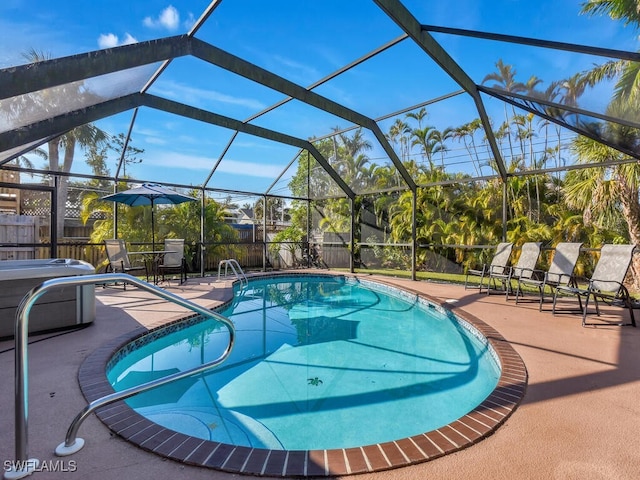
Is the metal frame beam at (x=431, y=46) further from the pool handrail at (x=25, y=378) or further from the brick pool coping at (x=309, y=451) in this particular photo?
the brick pool coping at (x=309, y=451)

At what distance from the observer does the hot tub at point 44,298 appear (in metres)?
3.92

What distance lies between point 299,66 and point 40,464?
630 centimetres

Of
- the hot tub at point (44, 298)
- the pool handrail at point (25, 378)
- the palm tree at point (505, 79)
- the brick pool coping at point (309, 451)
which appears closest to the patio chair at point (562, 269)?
the palm tree at point (505, 79)

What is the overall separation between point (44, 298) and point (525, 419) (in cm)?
520

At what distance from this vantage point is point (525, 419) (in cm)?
239

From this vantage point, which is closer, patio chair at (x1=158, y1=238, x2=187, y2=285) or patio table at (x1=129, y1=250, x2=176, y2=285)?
patio table at (x1=129, y1=250, x2=176, y2=285)

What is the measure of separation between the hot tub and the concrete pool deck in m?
0.18

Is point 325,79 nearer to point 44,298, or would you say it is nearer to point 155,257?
point 44,298

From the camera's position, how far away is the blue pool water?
287 centimetres

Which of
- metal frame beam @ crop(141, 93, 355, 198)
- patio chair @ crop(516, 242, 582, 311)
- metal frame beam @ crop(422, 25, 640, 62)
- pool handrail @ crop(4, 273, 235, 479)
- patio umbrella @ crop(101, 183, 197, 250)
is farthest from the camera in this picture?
patio umbrella @ crop(101, 183, 197, 250)

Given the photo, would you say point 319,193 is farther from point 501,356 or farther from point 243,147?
point 501,356

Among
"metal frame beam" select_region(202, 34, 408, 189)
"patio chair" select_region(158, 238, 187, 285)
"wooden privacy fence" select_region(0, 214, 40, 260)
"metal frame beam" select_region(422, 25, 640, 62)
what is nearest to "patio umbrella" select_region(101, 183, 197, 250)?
"patio chair" select_region(158, 238, 187, 285)

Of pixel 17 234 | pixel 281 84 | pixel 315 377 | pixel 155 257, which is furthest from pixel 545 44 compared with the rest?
pixel 17 234

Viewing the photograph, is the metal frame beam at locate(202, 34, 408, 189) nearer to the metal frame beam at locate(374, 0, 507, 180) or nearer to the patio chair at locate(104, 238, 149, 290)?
the metal frame beam at locate(374, 0, 507, 180)
